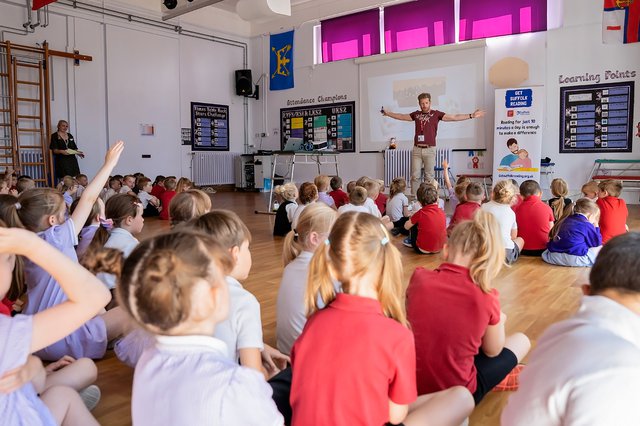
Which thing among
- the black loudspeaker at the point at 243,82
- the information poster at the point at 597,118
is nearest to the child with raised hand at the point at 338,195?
the information poster at the point at 597,118

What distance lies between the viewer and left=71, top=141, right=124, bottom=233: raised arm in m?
2.29

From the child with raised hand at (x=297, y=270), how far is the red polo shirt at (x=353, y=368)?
801 millimetres

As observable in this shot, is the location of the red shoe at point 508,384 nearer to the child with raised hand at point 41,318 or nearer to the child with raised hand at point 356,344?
the child with raised hand at point 356,344

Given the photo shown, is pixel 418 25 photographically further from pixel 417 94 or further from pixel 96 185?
pixel 96 185

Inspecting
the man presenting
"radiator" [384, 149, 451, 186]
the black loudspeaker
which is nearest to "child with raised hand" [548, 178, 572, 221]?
the man presenting

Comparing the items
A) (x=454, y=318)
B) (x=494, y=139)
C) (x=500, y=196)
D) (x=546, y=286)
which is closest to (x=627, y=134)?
(x=494, y=139)

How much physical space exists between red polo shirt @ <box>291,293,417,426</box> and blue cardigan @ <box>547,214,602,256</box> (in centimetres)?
349

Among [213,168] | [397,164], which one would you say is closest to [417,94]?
[397,164]

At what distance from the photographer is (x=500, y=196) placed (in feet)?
14.7

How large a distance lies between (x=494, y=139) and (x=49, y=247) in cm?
899

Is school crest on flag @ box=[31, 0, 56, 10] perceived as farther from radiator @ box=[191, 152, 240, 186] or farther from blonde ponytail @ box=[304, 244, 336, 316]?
blonde ponytail @ box=[304, 244, 336, 316]

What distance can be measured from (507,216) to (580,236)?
0.57 m

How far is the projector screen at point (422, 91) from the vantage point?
32.0 feet

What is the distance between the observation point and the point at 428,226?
4859 millimetres
